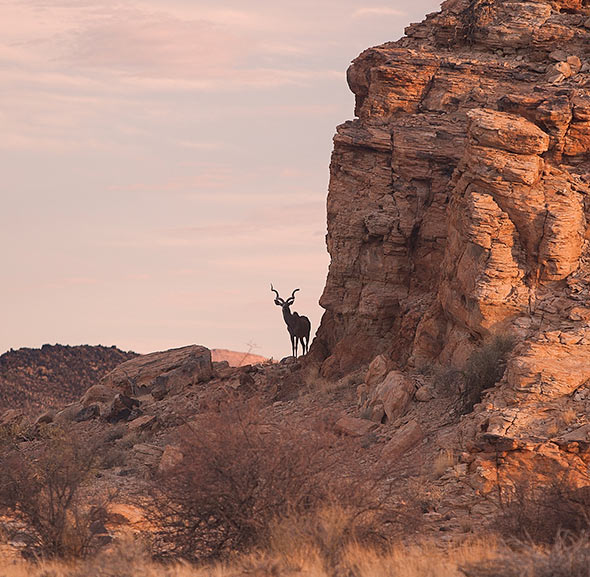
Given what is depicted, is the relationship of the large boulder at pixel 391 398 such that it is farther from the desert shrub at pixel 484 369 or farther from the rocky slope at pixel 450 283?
the desert shrub at pixel 484 369

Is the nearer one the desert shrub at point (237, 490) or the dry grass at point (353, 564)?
the dry grass at point (353, 564)

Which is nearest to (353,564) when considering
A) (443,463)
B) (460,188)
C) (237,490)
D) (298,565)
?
(298,565)

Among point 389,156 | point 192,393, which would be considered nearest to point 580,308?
point 389,156

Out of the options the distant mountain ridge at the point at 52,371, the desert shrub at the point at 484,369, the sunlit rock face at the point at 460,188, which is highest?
the sunlit rock face at the point at 460,188

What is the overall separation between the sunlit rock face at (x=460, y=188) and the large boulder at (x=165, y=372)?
17.6 feet

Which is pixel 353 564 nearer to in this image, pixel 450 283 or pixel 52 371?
pixel 450 283

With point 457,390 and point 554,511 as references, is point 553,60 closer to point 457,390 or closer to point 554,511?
point 457,390

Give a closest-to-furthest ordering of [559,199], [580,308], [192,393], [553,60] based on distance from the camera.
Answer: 1. [580,308]
2. [559,199]
3. [553,60]
4. [192,393]

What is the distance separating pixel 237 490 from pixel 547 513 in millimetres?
4823

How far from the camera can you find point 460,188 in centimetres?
2586

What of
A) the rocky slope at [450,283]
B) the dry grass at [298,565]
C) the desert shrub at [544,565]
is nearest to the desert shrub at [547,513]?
the dry grass at [298,565]

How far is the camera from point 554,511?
16.4 metres

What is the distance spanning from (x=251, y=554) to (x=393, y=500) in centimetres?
437

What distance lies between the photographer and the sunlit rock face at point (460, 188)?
80.6 feet
